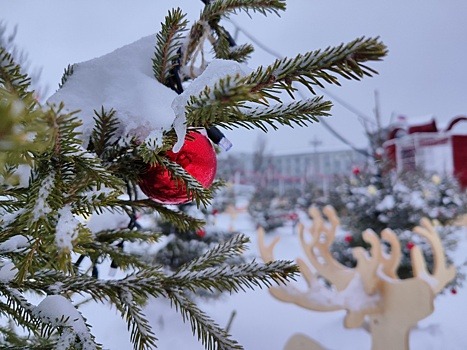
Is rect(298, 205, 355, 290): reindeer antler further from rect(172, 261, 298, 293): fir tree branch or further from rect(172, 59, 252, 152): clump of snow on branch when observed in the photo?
rect(172, 59, 252, 152): clump of snow on branch

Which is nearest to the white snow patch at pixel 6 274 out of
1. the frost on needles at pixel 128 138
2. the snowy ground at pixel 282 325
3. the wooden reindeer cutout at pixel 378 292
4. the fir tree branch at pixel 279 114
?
the frost on needles at pixel 128 138

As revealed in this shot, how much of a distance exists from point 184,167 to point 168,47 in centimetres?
10

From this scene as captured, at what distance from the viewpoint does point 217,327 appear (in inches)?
15.1

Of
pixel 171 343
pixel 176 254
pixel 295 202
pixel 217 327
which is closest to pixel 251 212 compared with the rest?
pixel 295 202

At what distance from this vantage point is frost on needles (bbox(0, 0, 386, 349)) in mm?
237

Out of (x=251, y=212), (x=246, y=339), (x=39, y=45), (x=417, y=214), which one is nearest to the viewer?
(x=39, y=45)

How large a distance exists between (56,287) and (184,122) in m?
0.22

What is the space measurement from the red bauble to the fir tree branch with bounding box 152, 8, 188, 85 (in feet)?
0.20

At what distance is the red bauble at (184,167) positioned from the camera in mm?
364

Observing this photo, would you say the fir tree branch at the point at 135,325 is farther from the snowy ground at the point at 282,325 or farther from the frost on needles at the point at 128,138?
the snowy ground at the point at 282,325

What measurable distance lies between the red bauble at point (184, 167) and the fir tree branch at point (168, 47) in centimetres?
6

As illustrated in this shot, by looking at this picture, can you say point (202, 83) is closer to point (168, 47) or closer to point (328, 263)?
point (168, 47)

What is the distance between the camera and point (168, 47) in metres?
0.37

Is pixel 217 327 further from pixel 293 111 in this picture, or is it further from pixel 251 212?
pixel 251 212
